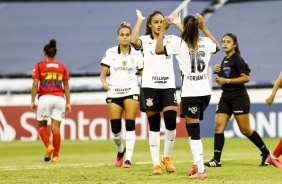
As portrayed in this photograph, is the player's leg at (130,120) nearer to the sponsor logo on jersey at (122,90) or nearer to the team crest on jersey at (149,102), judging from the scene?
the sponsor logo on jersey at (122,90)

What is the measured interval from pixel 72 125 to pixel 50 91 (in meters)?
6.17

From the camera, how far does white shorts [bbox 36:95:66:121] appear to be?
15086 mm

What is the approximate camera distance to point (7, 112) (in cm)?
2122

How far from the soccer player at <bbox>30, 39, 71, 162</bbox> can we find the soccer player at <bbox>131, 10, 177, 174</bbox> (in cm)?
311

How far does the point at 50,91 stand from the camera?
49.5 ft

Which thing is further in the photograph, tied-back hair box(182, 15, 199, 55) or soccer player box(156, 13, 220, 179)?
soccer player box(156, 13, 220, 179)

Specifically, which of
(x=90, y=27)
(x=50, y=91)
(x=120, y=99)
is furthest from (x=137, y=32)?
(x=90, y=27)

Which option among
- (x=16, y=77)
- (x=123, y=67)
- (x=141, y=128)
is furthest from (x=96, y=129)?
(x=123, y=67)

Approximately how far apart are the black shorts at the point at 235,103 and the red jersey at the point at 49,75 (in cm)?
313

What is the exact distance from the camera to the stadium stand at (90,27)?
2431 centimetres

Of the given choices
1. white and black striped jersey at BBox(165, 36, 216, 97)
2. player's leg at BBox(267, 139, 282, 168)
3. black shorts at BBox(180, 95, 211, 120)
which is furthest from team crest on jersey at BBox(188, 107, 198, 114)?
player's leg at BBox(267, 139, 282, 168)

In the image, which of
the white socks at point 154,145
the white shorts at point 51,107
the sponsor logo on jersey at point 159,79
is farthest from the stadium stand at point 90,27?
the white socks at point 154,145

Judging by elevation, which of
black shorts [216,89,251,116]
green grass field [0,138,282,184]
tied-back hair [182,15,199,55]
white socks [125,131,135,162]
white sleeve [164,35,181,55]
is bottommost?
green grass field [0,138,282,184]

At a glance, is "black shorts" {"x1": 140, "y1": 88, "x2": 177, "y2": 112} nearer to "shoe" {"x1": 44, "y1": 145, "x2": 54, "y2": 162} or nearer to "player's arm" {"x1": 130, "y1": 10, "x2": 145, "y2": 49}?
"player's arm" {"x1": 130, "y1": 10, "x2": 145, "y2": 49}
